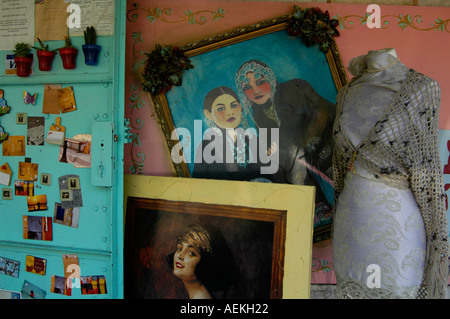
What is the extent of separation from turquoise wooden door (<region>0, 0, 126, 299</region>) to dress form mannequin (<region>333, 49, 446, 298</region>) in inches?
53.4

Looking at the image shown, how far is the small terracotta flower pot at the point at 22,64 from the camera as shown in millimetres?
2637

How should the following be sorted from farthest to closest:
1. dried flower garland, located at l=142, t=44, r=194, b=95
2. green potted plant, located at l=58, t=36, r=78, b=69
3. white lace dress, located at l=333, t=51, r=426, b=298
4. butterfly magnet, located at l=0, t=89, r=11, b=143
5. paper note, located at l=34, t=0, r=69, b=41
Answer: dried flower garland, located at l=142, t=44, r=194, b=95
butterfly magnet, located at l=0, t=89, r=11, b=143
paper note, located at l=34, t=0, r=69, b=41
green potted plant, located at l=58, t=36, r=78, b=69
white lace dress, located at l=333, t=51, r=426, b=298

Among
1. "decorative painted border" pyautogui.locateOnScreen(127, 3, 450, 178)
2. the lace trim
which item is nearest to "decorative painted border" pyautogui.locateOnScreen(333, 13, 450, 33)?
"decorative painted border" pyautogui.locateOnScreen(127, 3, 450, 178)

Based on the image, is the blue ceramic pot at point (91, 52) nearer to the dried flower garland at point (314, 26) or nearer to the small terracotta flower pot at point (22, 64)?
the small terracotta flower pot at point (22, 64)

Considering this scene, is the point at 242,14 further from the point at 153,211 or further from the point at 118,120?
the point at 153,211

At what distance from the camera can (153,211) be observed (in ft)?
8.91

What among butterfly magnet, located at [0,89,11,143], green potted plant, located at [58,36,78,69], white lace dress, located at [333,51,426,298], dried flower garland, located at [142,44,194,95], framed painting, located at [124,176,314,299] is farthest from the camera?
dried flower garland, located at [142,44,194,95]

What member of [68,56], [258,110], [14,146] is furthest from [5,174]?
[258,110]

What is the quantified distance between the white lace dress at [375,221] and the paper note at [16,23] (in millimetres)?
2093

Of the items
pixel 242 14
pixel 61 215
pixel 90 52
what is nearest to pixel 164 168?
pixel 61 215

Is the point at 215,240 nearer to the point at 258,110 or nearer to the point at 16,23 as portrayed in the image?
the point at 258,110

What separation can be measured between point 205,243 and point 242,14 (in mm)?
1608

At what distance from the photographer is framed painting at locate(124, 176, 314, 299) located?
95.9 inches

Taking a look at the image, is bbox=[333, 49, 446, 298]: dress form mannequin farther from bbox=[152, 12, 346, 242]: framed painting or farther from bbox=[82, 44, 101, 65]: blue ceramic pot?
bbox=[82, 44, 101, 65]: blue ceramic pot
